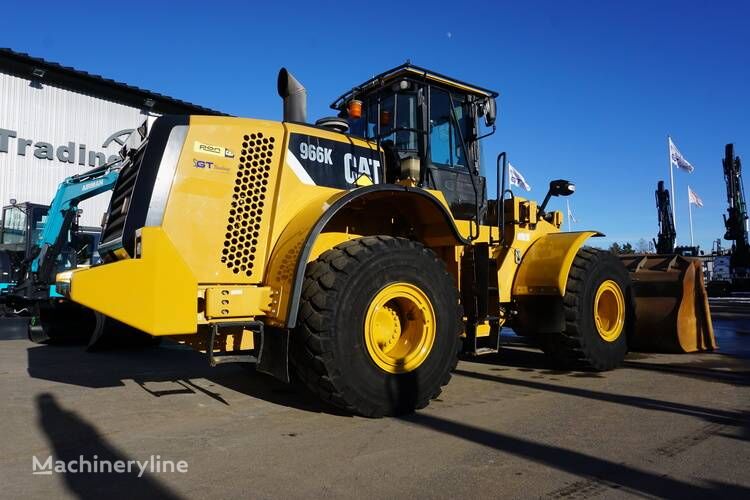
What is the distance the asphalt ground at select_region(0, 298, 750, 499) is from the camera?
305 cm

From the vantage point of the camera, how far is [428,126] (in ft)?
19.2

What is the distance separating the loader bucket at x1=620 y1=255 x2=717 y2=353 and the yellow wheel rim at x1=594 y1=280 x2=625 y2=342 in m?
1.50

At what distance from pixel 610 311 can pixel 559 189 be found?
1.67 metres

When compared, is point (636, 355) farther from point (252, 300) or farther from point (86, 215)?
point (86, 215)

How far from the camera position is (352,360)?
416 cm

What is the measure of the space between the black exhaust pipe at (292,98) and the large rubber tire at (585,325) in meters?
3.44

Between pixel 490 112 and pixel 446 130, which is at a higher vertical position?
pixel 490 112

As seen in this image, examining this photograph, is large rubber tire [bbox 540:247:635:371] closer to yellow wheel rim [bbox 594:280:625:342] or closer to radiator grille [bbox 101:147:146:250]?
yellow wheel rim [bbox 594:280:625:342]

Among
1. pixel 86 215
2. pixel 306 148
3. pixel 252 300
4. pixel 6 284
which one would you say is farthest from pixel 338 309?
pixel 86 215

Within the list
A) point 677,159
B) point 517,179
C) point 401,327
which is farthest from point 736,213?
point 401,327

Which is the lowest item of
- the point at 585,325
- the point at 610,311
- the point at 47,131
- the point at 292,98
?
the point at 585,325

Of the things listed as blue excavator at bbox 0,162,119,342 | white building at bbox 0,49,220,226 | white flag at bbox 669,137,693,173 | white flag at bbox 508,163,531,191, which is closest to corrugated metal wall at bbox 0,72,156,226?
white building at bbox 0,49,220,226

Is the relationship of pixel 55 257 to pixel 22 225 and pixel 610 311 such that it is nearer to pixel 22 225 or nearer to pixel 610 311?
pixel 22 225

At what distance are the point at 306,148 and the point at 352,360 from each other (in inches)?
71.8
